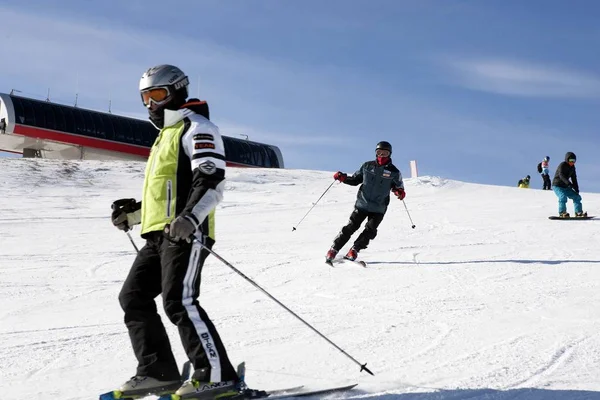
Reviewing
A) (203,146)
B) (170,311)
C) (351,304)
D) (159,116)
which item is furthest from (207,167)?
(351,304)

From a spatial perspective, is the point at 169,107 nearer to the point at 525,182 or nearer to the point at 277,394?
the point at 277,394

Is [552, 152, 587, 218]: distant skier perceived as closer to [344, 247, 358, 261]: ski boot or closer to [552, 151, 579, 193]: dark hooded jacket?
[552, 151, 579, 193]: dark hooded jacket

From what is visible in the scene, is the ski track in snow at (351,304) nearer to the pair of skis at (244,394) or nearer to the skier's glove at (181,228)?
the pair of skis at (244,394)

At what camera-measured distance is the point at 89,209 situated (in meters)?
16.7

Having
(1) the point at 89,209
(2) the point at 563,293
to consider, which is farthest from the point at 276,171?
(2) the point at 563,293

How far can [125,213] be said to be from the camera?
4156 mm

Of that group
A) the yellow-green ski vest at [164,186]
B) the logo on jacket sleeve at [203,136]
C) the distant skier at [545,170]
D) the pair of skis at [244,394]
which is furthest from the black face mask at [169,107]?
the distant skier at [545,170]

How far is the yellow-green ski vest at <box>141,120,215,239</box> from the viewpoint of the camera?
3766 mm

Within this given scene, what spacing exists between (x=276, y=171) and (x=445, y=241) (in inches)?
493

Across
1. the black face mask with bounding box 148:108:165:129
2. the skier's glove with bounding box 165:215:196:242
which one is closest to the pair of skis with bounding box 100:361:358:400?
the skier's glove with bounding box 165:215:196:242

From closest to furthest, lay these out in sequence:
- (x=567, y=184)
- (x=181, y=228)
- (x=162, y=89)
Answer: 1. (x=181, y=228)
2. (x=162, y=89)
3. (x=567, y=184)

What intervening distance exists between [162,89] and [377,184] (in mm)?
6230

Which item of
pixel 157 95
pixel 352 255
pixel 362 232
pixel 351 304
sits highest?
pixel 157 95

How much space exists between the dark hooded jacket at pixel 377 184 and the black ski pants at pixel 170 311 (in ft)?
20.2
